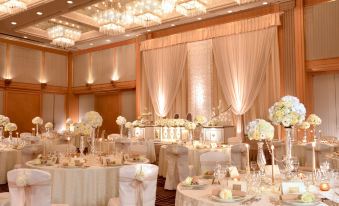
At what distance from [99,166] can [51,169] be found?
2.02ft

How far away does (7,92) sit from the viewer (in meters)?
13.1

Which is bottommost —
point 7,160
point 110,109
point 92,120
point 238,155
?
point 7,160

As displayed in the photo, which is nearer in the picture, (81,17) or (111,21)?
(111,21)

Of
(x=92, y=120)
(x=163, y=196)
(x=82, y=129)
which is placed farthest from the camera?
(x=163, y=196)

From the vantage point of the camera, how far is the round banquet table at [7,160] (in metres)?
6.86

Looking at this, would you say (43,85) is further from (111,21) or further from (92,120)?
(92,120)

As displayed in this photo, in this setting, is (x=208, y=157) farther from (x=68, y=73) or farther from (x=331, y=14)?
(x=68, y=73)

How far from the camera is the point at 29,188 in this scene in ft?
10.7

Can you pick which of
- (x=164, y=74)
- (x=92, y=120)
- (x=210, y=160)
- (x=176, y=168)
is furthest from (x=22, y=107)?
(x=210, y=160)

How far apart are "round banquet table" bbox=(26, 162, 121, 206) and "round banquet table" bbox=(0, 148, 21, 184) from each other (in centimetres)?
323

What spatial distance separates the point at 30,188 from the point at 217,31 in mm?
8428

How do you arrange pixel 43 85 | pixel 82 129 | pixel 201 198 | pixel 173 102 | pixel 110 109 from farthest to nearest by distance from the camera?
pixel 110 109 < pixel 43 85 < pixel 173 102 < pixel 82 129 < pixel 201 198

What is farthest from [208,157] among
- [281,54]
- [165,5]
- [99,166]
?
[281,54]

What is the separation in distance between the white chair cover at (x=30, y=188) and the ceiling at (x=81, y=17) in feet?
20.3
